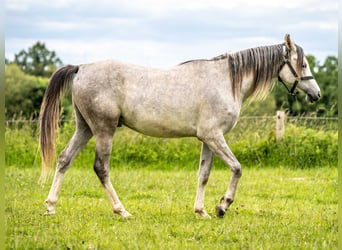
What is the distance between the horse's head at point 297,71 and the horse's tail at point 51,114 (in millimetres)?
2648

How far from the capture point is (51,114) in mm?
6102

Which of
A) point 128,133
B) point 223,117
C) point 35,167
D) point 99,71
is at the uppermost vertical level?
point 99,71

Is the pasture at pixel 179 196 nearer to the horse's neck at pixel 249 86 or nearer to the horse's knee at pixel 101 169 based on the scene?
the horse's knee at pixel 101 169

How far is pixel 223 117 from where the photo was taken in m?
5.79

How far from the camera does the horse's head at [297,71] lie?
6.16m

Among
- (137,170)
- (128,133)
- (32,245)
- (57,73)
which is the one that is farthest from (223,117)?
(128,133)

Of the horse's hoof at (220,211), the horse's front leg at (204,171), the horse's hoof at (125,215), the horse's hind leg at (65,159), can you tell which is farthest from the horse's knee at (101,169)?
the horse's hoof at (220,211)

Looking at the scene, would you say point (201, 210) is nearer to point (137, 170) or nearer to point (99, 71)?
point (99, 71)

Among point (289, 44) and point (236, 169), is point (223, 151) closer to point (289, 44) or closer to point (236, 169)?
point (236, 169)

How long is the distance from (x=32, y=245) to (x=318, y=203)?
4.58 meters

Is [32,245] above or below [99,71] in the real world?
below

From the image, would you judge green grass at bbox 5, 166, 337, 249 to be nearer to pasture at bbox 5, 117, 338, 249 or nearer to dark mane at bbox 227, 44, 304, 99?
pasture at bbox 5, 117, 338, 249

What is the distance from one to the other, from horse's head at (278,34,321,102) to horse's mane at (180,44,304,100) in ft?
0.04

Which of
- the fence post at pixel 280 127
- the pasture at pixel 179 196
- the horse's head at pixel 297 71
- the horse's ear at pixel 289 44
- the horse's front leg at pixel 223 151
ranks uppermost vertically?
the horse's ear at pixel 289 44
